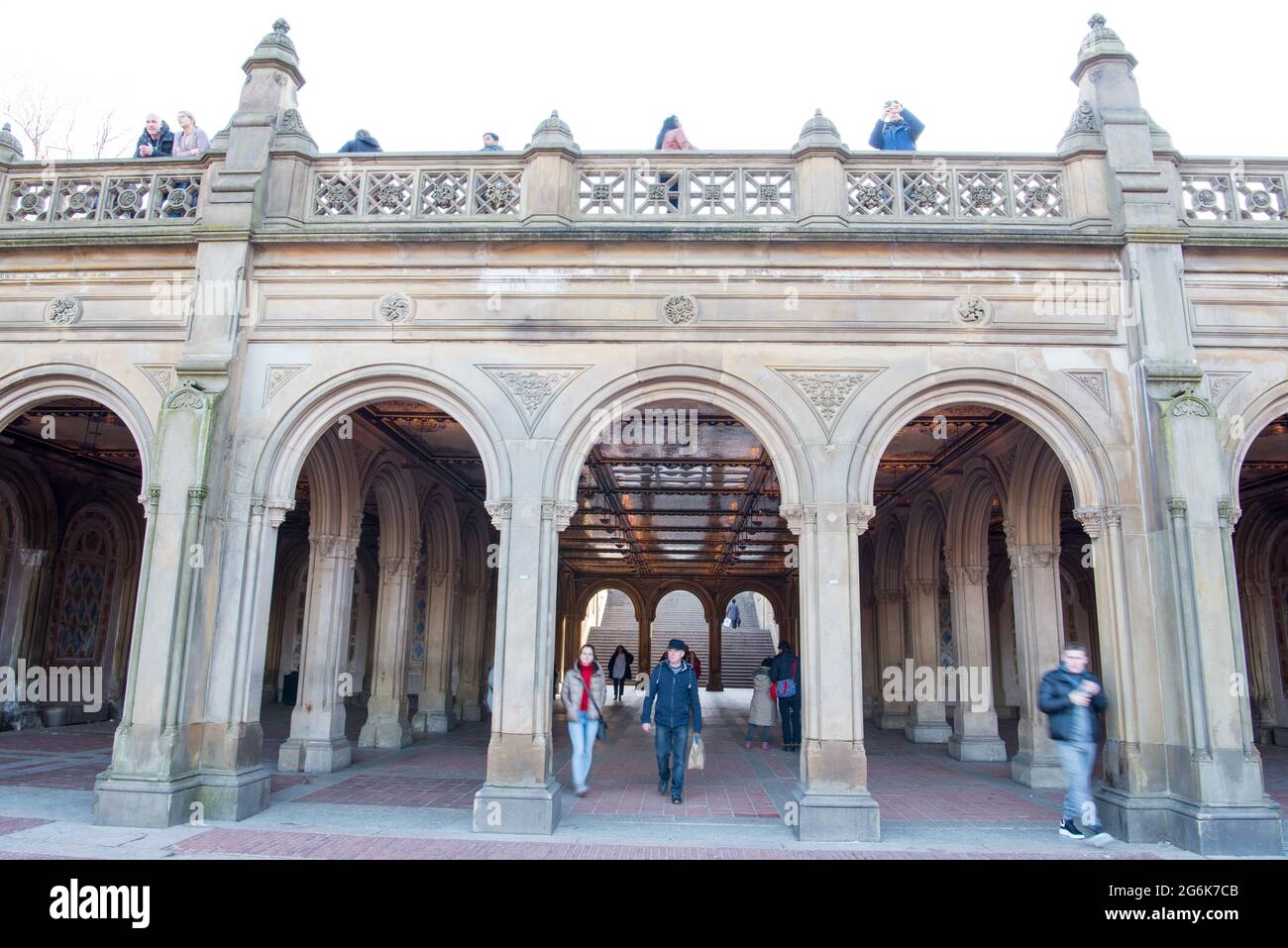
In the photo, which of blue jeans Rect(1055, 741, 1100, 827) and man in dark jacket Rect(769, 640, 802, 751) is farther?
man in dark jacket Rect(769, 640, 802, 751)

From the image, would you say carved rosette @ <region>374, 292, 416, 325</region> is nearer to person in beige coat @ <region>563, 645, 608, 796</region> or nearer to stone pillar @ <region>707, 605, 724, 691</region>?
person in beige coat @ <region>563, 645, 608, 796</region>

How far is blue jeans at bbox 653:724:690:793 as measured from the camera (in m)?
8.63

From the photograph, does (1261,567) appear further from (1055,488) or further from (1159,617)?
(1159,617)

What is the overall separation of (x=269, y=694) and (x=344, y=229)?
16002 mm

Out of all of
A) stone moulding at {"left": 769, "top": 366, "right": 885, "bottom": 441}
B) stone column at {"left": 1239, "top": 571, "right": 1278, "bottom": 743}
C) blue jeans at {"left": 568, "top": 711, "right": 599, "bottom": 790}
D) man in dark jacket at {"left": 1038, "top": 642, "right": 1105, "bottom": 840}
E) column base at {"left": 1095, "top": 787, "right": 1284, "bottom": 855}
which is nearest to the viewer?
column base at {"left": 1095, "top": 787, "right": 1284, "bottom": 855}

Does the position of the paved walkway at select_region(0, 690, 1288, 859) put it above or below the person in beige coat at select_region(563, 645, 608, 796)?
below

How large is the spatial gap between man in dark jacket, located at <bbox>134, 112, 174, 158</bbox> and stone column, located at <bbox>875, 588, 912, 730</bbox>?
1501 centimetres

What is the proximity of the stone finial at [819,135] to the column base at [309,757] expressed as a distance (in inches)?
370

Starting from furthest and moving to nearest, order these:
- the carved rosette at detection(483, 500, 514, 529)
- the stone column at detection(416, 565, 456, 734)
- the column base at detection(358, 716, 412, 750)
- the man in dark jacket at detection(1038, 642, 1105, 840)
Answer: the stone column at detection(416, 565, 456, 734) → the column base at detection(358, 716, 412, 750) → the carved rosette at detection(483, 500, 514, 529) → the man in dark jacket at detection(1038, 642, 1105, 840)

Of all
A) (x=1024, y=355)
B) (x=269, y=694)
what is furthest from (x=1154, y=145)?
(x=269, y=694)

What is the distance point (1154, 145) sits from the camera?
868 centimetres

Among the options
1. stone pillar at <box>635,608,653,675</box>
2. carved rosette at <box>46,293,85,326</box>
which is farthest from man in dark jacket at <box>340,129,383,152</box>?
stone pillar at <box>635,608,653,675</box>

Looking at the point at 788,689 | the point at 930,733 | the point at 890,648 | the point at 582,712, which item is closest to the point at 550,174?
the point at 582,712

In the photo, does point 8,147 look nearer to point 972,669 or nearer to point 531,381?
point 531,381
